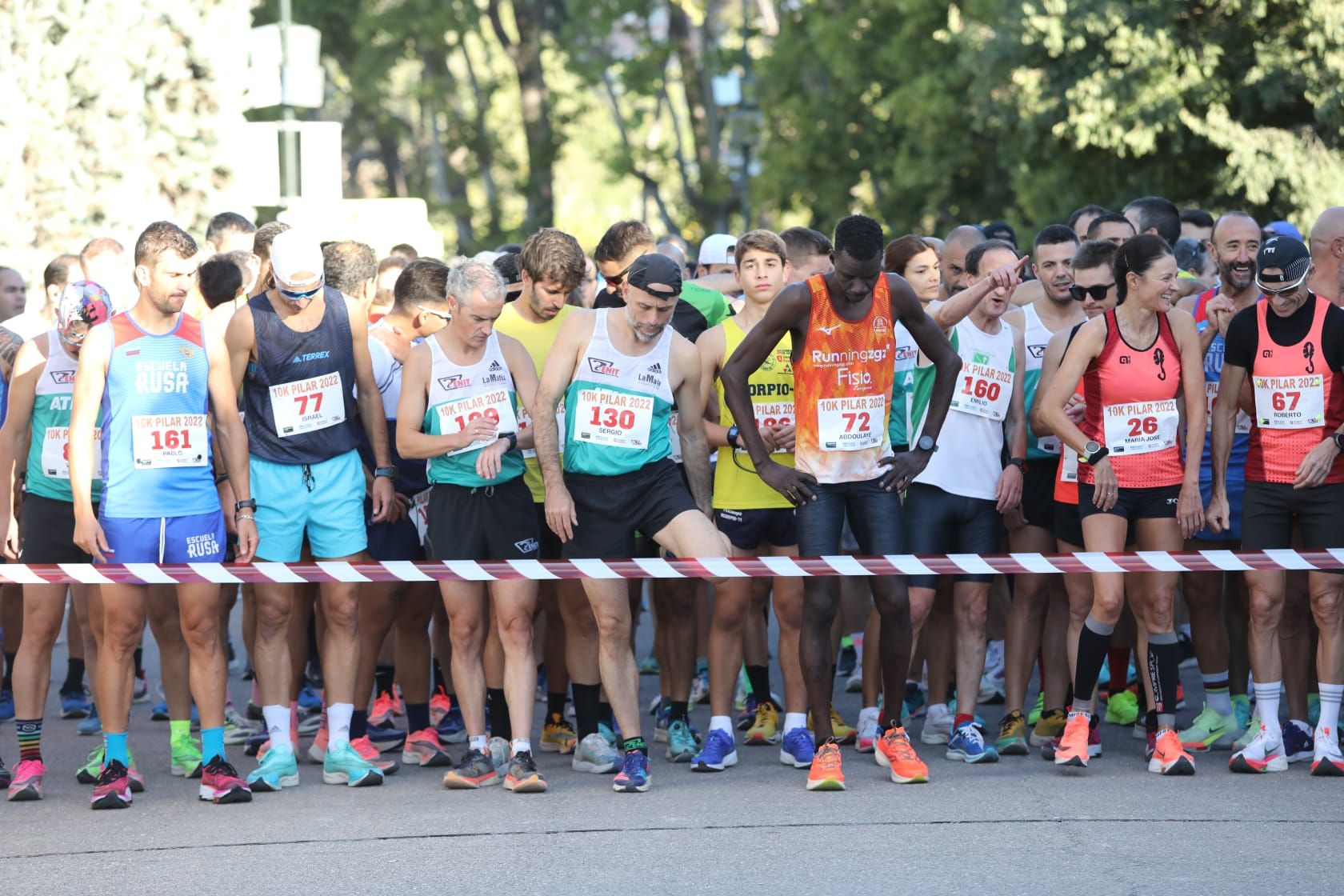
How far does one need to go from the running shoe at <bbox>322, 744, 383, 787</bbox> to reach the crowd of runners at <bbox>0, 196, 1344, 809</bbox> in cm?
2

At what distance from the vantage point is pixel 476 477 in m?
8.27

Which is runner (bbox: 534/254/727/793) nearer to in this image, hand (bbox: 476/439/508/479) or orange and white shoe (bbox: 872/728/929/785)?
hand (bbox: 476/439/508/479)

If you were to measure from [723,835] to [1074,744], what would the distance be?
6.12 feet

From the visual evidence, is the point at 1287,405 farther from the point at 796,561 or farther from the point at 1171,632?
the point at 796,561

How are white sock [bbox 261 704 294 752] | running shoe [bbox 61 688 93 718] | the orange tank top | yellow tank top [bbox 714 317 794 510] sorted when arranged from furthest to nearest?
running shoe [bbox 61 688 93 718], yellow tank top [bbox 714 317 794 510], white sock [bbox 261 704 294 752], the orange tank top

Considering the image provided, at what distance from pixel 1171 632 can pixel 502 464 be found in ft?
9.84

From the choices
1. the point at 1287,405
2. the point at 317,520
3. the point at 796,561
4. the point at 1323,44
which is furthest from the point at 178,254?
the point at 1323,44

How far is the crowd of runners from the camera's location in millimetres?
8086

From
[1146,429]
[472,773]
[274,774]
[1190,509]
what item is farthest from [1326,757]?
[274,774]

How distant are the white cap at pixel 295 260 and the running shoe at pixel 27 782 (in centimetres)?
236

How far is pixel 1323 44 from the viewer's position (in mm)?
21047

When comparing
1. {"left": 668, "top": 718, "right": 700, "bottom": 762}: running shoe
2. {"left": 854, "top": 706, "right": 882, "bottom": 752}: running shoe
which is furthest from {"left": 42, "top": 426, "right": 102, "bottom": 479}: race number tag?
{"left": 854, "top": 706, "right": 882, "bottom": 752}: running shoe

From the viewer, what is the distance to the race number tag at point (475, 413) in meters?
8.26

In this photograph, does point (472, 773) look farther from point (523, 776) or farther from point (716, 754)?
point (716, 754)
